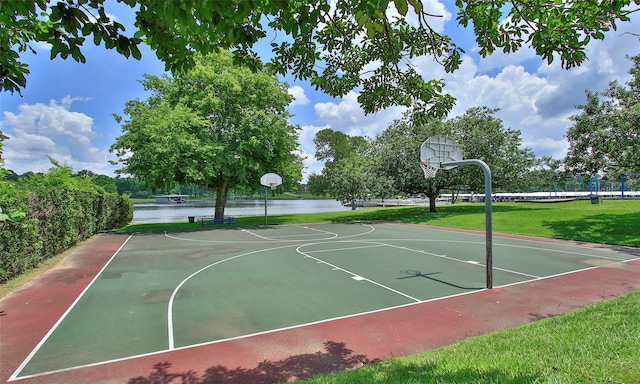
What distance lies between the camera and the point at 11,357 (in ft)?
17.4

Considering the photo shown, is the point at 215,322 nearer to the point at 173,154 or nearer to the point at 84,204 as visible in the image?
the point at 84,204

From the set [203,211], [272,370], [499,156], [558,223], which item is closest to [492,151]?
[499,156]

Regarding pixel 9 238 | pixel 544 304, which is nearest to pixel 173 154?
pixel 9 238

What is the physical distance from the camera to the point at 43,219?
12.4m

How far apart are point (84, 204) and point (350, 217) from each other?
2049 centimetres

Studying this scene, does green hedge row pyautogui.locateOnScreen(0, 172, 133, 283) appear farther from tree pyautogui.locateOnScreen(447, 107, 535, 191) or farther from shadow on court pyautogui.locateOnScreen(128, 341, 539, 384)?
tree pyautogui.locateOnScreen(447, 107, 535, 191)

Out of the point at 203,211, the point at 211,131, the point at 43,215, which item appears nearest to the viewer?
the point at 43,215

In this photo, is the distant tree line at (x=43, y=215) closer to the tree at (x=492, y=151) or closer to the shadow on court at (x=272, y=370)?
the shadow on court at (x=272, y=370)

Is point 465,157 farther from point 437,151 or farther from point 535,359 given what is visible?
point 535,359

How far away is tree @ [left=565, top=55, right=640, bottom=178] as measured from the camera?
19.3 meters

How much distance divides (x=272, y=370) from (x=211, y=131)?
77.8 ft

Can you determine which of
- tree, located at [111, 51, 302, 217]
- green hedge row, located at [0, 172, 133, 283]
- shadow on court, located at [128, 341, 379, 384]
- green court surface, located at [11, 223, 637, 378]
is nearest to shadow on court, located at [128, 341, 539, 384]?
shadow on court, located at [128, 341, 379, 384]

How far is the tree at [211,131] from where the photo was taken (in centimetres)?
2309

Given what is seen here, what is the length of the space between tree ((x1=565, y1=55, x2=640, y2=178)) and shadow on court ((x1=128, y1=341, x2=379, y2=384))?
2179 cm
